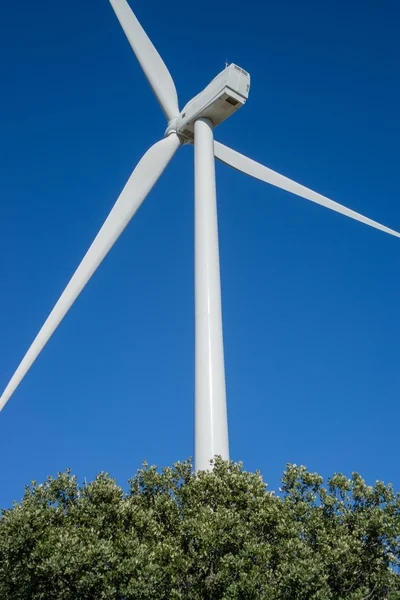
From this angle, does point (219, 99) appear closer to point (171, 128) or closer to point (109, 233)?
point (171, 128)

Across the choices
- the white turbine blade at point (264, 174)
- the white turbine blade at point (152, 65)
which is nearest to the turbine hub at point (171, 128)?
the white turbine blade at point (152, 65)

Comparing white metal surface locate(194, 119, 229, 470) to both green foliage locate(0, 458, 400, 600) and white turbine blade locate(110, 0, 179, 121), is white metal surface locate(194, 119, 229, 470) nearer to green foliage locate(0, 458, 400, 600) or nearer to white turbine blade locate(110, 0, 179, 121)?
green foliage locate(0, 458, 400, 600)

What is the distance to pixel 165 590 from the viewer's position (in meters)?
20.0

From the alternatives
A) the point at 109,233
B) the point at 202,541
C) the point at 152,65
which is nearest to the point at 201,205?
the point at 109,233

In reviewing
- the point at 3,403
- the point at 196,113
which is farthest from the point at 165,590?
the point at 196,113

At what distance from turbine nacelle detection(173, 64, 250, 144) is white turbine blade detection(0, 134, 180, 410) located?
67.7 inches

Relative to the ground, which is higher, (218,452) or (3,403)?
(3,403)

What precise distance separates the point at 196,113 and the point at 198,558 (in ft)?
87.9

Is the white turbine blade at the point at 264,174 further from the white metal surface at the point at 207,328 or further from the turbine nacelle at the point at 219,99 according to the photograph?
the white metal surface at the point at 207,328

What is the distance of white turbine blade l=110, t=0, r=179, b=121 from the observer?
41875 mm

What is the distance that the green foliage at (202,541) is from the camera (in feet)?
63.3

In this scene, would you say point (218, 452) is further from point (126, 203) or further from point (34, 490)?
point (126, 203)

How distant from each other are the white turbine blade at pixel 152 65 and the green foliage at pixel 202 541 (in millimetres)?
26063

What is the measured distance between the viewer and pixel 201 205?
34.4m
